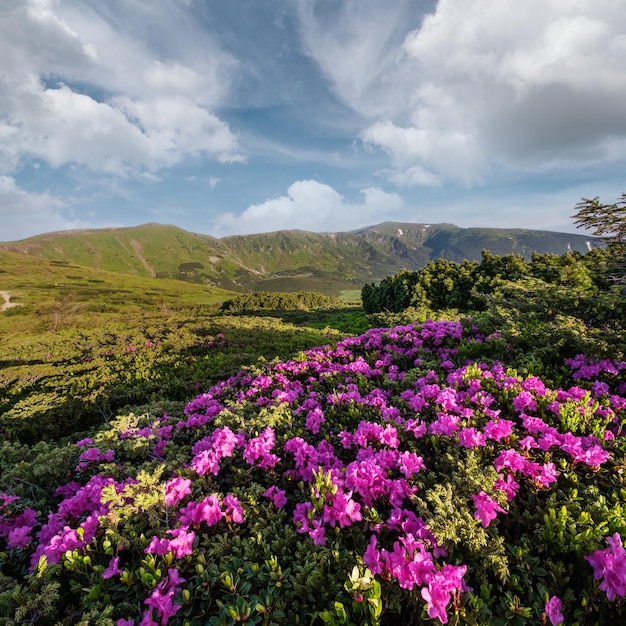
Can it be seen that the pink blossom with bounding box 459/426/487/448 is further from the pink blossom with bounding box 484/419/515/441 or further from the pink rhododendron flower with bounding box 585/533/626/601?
the pink rhododendron flower with bounding box 585/533/626/601

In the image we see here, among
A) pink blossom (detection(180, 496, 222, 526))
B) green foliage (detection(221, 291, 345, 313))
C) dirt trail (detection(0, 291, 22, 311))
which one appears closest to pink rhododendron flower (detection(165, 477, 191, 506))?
pink blossom (detection(180, 496, 222, 526))

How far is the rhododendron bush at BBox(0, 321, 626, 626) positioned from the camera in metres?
2.13

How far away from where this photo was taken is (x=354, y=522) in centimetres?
276

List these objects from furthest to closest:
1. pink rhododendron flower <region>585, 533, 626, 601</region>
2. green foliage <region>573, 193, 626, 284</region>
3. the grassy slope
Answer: the grassy slope < green foliage <region>573, 193, 626, 284</region> < pink rhododendron flower <region>585, 533, 626, 601</region>

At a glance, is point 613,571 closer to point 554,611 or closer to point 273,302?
point 554,611

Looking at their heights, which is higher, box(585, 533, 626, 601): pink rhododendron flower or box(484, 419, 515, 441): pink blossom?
box(484, 419, 515, 441): pink blossom

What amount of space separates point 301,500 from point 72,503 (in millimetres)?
2311

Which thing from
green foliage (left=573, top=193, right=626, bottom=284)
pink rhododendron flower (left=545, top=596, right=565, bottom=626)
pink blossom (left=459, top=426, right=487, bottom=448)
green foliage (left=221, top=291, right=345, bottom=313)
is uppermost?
green foliage (left=573, top=193, right=626, bottom=284)

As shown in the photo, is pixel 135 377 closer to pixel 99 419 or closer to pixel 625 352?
pixel 99 419

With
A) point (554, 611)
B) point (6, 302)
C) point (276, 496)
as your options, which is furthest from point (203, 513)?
point (6, 302)

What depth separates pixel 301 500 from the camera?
316 cm

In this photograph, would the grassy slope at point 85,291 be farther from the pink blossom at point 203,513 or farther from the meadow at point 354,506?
the pink blossom at point 203,513

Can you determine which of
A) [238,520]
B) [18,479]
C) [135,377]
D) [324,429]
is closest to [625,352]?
[324,429]

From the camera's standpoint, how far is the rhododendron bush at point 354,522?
83.7 inches
